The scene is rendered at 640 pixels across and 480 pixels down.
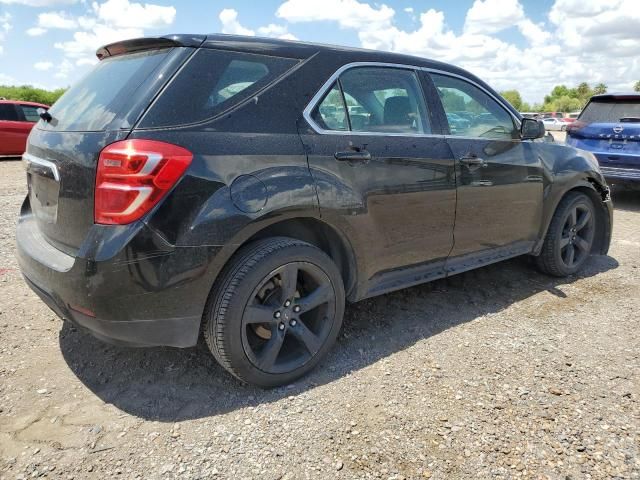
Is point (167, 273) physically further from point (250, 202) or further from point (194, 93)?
point (194, 93)

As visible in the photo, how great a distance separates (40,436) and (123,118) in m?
1.48

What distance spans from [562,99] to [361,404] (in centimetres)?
10586

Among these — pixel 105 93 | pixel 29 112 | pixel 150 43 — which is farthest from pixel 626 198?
pixel 29 112

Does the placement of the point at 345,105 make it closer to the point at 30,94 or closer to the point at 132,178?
the point at 132,178

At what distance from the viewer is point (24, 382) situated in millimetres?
2773

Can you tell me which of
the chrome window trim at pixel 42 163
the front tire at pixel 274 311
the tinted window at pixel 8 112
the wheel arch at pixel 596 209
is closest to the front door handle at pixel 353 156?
the front tire at pixel 274 311

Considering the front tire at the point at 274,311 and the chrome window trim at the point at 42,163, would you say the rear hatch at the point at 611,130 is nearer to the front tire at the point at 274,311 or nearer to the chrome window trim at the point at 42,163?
the front tire at the point at 274,311

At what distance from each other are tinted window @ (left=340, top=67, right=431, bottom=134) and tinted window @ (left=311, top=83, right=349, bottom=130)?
0.05m

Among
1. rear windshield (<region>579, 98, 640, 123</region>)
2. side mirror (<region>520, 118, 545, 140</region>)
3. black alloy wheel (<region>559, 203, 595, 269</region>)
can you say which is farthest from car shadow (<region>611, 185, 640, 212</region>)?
side mirror (<region>520, 118, 545, 140</region>)

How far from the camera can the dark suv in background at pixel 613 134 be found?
723 cm

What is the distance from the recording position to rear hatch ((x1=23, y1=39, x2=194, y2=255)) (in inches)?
91.3

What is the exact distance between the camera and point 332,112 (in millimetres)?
2867

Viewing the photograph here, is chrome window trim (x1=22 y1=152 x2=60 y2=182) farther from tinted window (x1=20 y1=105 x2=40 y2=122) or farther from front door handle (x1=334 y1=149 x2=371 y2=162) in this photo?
tinted window (x1=20 y1=105 x2=40 y2=122)

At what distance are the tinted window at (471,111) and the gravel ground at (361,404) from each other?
4.30ft
